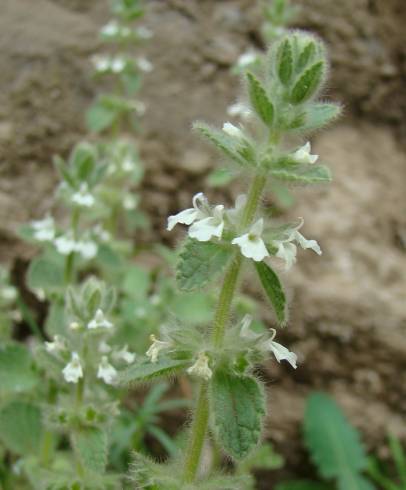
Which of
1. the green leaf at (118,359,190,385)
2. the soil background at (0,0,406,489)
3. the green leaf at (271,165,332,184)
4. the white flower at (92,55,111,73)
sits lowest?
the soil background at (0,0,406,489)


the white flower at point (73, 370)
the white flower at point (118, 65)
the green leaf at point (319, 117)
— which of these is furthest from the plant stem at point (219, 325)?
the white flower at point (118, 65)

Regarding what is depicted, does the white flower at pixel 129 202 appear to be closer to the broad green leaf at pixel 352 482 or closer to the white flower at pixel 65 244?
the white flower at pixel 65 244

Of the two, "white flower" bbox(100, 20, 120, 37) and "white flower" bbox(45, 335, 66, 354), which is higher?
"white flower" bbox(45, 335, 66, 354)

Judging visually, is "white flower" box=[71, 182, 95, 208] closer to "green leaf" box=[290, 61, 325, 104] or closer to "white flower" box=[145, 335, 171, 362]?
"white flower" box=[145, 335, 171, 362]

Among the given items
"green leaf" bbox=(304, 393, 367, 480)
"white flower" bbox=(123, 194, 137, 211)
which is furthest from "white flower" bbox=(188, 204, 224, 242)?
"green leaf" bbox=(304, 393, 367, 480)

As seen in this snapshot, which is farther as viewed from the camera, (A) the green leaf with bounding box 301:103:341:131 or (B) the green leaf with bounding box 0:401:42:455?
(B) the green leaf with bounding box 0:401:42:455

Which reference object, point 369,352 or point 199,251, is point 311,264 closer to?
point 369,352

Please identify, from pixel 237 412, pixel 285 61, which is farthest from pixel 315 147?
pixel 237 412

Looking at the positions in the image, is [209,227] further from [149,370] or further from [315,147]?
[315,147]

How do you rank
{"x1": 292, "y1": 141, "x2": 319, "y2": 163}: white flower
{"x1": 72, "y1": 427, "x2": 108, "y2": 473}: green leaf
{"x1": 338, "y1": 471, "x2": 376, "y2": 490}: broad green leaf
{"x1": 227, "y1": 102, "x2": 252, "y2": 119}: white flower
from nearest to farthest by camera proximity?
{"x1": 292, "y1": 141, "x2": 319, "y2": 163}: white flower, {"x1": 227, "y1": 102, "x2": 252, "y2": 119}: white flower, {"x1": 72, "y1": 427, "x2": 108, "y2": 473}: green leaf, {"x1": 338, "y1": 471, "x2": 376, "y2": 490}: broad green leaf
